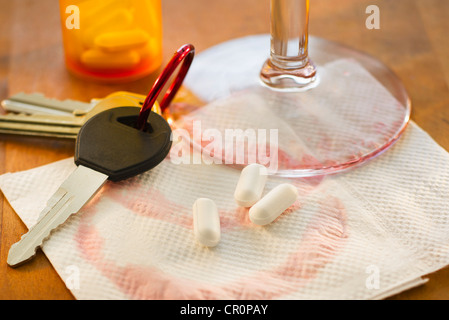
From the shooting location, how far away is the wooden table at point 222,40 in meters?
0.54

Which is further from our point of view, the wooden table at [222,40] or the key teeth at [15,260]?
the wooden table at [222,40]

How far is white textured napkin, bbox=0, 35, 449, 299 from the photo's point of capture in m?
0.39

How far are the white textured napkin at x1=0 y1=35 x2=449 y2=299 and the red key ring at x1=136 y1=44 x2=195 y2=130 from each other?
5cm

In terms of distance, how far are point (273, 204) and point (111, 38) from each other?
0.80ft

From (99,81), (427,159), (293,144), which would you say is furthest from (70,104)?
(427,159)

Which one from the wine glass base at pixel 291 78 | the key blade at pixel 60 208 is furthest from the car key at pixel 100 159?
the wine glass base at pixel 291 78

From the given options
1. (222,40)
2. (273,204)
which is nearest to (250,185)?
(273,204)

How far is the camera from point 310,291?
0.38m

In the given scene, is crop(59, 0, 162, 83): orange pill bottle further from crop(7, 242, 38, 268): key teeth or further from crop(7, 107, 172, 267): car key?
crop(7, 242, 38, 268): key teeth

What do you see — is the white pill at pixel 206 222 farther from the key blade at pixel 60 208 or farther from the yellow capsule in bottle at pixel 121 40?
the yellow capsule in bottle at pixel 121 40

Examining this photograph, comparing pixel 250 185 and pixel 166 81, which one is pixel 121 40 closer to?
pixel 166 81

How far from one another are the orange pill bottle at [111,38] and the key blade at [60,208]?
0.17 metres

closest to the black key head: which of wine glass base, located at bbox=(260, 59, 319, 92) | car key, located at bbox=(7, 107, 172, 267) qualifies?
car key, located at bbox=(7, 107, 172, 267)
